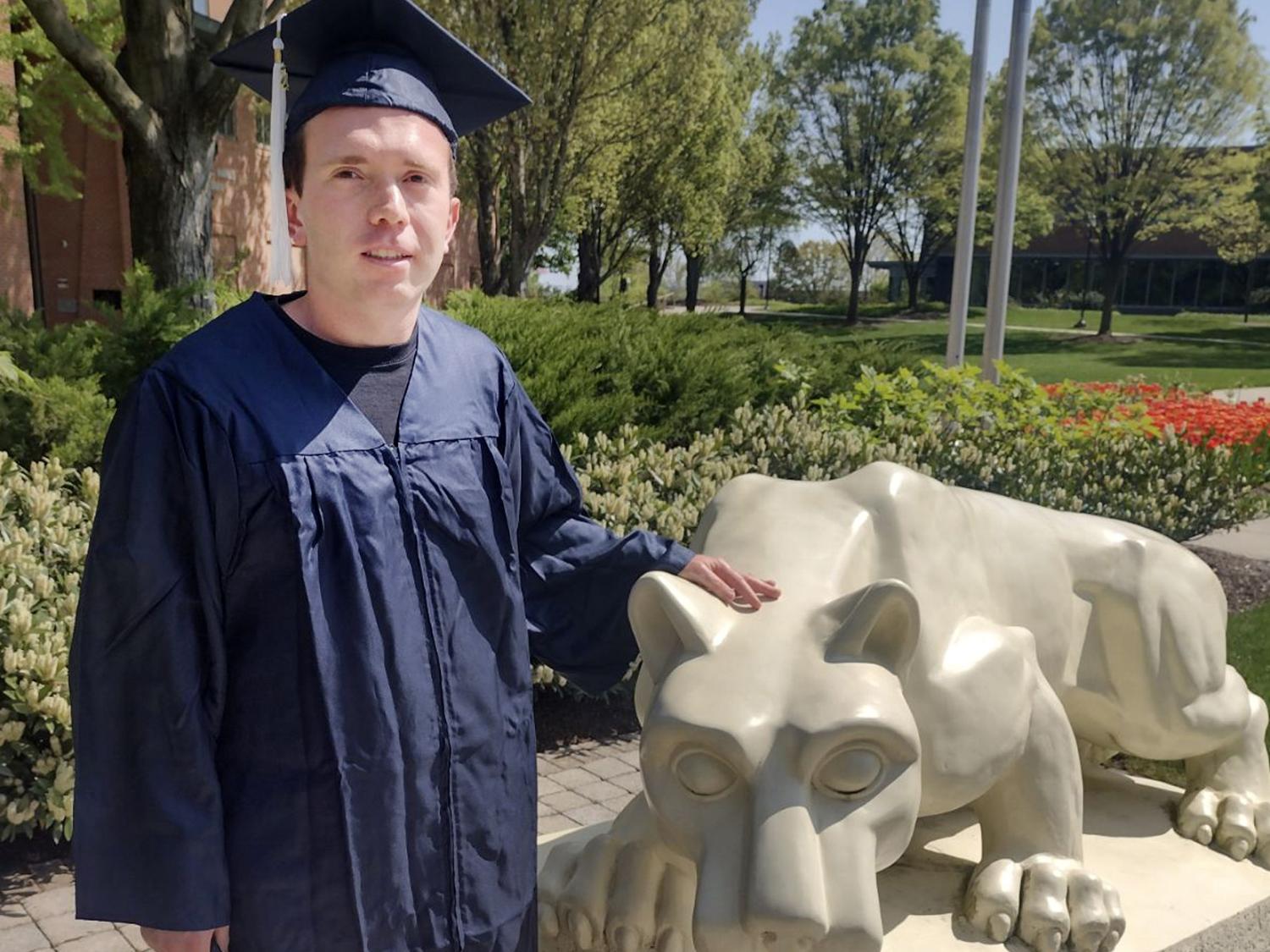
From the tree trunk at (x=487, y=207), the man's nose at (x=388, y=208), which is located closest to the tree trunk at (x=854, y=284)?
the tree trunk at (x=487, y=207)

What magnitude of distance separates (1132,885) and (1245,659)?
169 inches

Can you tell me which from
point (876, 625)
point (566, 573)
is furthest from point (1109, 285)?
point (876, 625)

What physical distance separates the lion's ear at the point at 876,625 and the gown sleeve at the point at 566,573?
0.50 m

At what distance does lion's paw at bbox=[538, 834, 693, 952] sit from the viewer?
95.6 inches

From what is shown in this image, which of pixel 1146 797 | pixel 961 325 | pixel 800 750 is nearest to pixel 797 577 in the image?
pixel 800 750

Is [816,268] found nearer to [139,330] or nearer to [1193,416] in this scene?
[1193,416]

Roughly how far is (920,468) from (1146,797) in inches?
130

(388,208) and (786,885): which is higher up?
(388,208)

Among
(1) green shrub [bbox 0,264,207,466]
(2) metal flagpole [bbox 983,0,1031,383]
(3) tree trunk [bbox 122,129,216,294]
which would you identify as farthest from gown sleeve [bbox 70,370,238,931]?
(2) metal flagpole [bbox 983,0,1031,383]

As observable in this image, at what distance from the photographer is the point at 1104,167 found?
100ft

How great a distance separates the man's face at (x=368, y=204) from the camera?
1.93 metres

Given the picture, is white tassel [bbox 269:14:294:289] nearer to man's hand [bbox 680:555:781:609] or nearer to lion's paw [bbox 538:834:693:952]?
man's hand [bbox 680:555:781:609]

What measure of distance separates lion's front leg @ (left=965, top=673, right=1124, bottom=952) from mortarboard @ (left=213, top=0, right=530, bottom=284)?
1.85 m

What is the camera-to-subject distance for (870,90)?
36.8 metres
